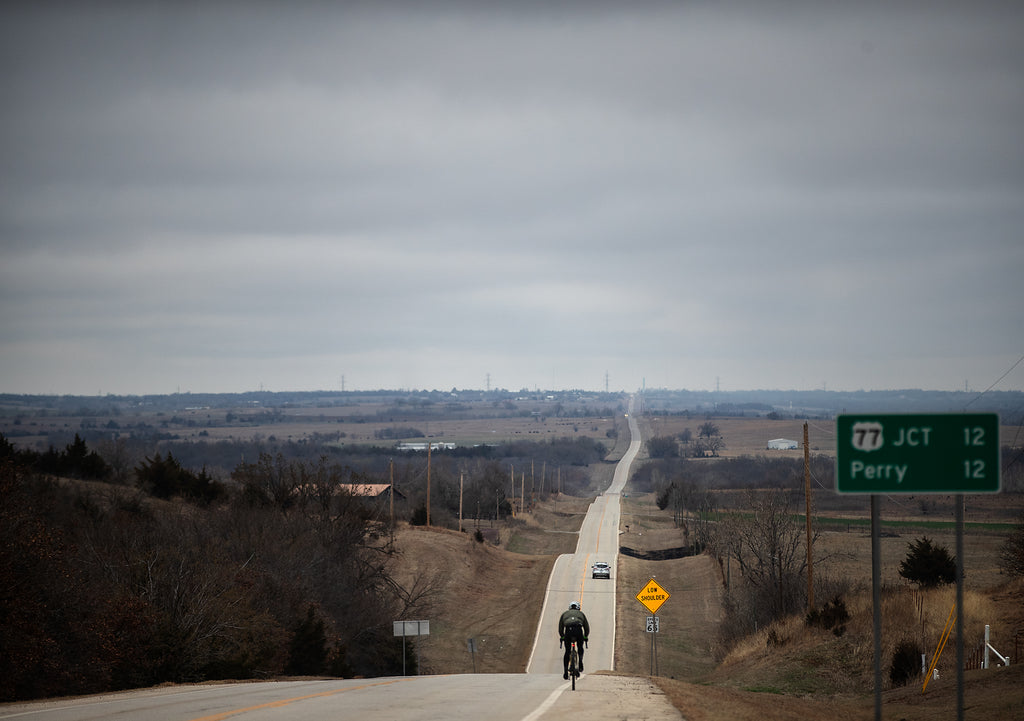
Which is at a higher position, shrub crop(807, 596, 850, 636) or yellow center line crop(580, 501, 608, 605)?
shrub crop(807, 596, 850, 636)

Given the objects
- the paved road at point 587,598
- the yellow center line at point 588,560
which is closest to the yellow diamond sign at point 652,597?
the paved road at point 587,598

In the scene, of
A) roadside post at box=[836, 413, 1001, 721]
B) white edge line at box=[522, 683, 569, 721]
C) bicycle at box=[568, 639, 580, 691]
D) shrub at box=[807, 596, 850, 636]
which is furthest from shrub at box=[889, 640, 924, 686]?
roadside post at box=[836, 413, 1001, 721]

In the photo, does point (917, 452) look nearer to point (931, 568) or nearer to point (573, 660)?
point (573, 660)

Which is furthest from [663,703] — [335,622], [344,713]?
[335,622]

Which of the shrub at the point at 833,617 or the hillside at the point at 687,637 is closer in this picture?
the hillside at the point at 687,637

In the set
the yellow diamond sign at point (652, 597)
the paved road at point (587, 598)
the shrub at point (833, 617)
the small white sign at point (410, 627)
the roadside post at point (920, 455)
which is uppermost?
the roadside post at point (920, 455)

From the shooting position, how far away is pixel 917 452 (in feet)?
37.1

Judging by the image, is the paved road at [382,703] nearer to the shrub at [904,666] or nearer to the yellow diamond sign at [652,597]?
the shrub at [904,666]

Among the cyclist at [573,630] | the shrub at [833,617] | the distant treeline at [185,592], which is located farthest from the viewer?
the shrub at [833,617]

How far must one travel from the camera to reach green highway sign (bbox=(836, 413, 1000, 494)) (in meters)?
→ 11.2

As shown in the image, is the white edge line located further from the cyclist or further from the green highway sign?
the green highway sign

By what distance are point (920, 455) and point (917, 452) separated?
0.05 m

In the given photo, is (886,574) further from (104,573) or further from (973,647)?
(104,573)

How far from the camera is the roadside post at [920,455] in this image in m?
11.2
